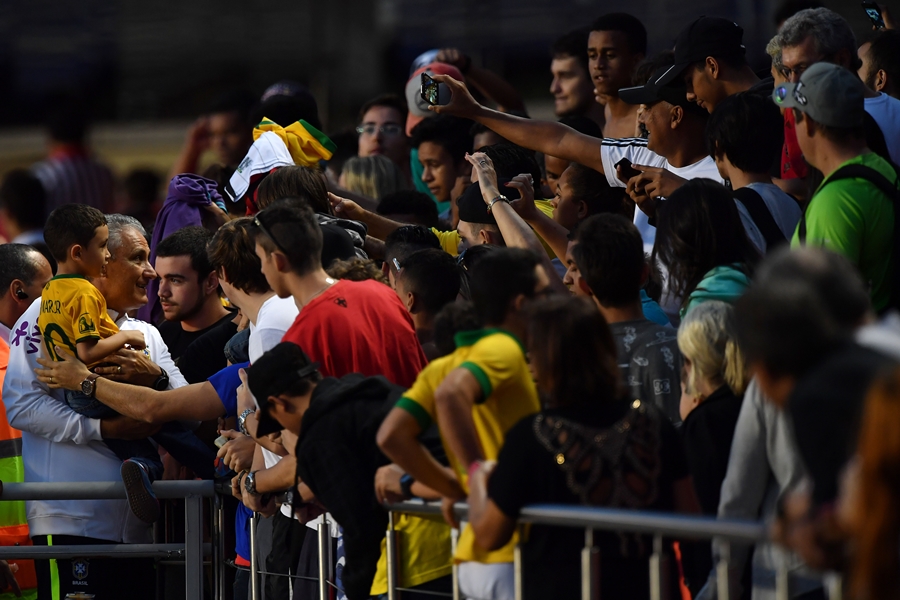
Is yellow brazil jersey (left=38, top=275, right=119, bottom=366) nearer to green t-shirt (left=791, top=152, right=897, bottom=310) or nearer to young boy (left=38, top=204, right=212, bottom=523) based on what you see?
young boy (left=38, top=204, right=212, bottom=523)

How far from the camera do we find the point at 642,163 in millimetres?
5906

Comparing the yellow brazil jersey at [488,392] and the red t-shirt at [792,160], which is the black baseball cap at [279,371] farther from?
the red t-shirt at [792,160]

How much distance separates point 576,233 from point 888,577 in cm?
241

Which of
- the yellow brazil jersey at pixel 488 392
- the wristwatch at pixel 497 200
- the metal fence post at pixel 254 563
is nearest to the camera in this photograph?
the yellow brazil jersey at pixel 488 392

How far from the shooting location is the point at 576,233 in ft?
14.8

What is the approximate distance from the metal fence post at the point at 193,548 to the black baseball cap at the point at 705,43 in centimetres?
287

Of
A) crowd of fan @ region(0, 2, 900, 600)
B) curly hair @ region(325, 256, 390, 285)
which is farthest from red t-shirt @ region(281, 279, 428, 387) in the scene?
curly hair @ region(325, 256, 390, 285)

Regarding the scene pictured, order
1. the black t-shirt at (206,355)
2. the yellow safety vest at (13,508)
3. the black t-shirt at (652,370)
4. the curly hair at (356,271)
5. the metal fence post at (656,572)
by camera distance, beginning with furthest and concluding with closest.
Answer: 1. the yellow safety vest at (13,508)
2. the black t-shirt at (206,355)
3. the curly hair at (356,271)
4. the black t-shirt at (652,370)
5. the metal fence post at (656,572)

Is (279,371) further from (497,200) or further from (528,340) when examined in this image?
(497,200)

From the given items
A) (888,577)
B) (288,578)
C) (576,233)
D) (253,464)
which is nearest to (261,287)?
(253,464)

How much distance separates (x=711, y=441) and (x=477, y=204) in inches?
85.2

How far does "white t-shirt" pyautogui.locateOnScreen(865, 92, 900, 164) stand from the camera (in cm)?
508

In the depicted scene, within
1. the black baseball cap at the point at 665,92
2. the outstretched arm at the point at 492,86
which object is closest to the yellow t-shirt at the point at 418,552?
the black baseball cap at the point at 665,92

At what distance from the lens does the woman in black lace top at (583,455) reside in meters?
3.38
